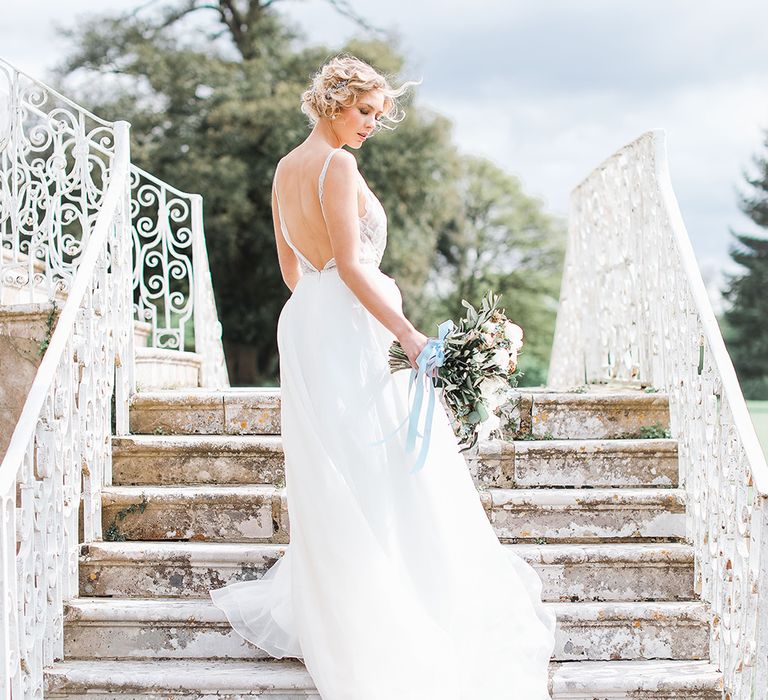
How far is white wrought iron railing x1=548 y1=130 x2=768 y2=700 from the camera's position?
3.45 m

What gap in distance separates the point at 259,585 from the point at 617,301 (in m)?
3.30

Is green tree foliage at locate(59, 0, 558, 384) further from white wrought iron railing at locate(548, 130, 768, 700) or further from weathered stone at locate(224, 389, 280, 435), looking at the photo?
weathered stone at locate(224, 389, 280, 435)

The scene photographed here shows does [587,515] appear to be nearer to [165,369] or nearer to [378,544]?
[378,544]

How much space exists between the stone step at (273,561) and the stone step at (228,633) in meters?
0.21

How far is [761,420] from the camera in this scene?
8.77 meters

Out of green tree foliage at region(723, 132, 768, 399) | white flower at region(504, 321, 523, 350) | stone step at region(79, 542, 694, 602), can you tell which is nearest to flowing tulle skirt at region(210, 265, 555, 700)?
white flower at region(504, 321, 523, 350)

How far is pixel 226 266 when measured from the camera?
19656 millimetres

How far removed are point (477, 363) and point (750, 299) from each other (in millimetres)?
32354

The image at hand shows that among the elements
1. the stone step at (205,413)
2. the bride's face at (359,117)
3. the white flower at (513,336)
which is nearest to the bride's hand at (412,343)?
the white flower at (513,336)

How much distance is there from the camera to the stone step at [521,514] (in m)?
4.37

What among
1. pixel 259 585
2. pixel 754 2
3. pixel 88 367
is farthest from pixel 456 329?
pixel 754 2

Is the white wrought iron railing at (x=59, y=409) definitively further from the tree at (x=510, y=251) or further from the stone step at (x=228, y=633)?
the tree at (x=510, y=251)

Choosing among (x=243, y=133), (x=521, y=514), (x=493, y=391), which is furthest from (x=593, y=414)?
(x=243, y=133)

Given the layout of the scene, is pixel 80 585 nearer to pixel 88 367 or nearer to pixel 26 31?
pixel 88 367
